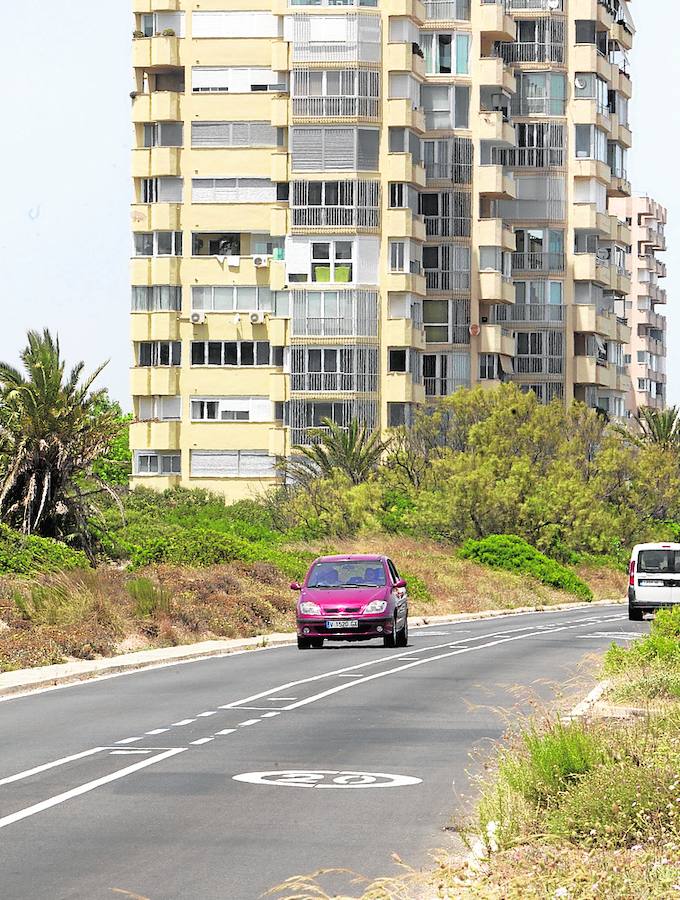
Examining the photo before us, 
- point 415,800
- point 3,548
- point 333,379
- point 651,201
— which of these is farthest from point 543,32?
point 415,800

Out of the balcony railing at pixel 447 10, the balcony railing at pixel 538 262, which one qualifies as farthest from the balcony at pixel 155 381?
the balcony railing at pixel 447 10

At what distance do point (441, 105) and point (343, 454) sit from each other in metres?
23.3

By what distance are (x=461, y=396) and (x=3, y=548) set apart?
129 feet

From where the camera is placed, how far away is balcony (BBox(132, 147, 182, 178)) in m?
88.6

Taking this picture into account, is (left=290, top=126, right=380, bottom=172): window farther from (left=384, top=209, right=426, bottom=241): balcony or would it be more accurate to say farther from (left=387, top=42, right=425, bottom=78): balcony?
(left=387, top=42, right=425, bottom=78): balcony

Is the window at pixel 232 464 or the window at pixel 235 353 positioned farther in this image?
the window at pixel 235 353

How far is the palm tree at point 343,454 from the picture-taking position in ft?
249

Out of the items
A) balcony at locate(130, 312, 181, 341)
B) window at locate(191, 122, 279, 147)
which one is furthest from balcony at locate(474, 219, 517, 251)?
balcony at locate(130, 312, 181, 341)

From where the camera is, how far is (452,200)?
9188cm

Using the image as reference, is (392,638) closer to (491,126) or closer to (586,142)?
(491,126)

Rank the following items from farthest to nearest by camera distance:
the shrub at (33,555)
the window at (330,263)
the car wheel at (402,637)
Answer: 1. the window at (330,263)
2. the shrub at (33,555)
3. the car wheel at (402,637)

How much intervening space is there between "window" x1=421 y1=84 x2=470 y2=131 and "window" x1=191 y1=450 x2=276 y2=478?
18.6m

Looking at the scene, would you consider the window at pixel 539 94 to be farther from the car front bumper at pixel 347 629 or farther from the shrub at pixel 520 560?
the car front bumper at pixel 347 629

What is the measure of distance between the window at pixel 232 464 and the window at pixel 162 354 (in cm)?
475
